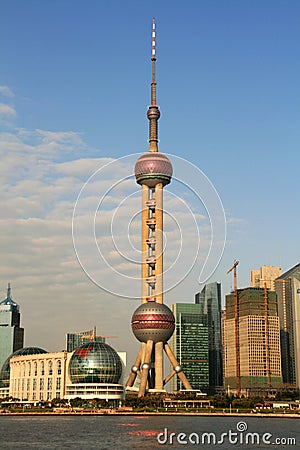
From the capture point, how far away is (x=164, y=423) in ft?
508

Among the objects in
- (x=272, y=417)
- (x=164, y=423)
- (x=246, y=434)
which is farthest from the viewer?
(x=272, y=417)

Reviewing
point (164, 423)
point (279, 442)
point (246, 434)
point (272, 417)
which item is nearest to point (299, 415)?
point (272, 417)

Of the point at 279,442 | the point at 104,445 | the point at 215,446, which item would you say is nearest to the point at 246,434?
the point at 279,442

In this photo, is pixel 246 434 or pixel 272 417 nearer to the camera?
pixel 246 434

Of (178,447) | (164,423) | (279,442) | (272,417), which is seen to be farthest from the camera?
(272,417)

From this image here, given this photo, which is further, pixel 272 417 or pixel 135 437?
pixel 272 417

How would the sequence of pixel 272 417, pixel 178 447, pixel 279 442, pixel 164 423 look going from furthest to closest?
pixel 272 417, pixel 164 423, pixel 279 442, pixel 178 447

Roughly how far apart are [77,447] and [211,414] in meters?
105

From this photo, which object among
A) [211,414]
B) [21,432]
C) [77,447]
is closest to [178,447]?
[77,447]

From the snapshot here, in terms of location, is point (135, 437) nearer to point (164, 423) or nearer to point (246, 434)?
point (246, 434)

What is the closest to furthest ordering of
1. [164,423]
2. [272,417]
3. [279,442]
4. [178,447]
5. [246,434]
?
[178,447]
[279,442]
[246,434]
[164,423]
[272,417]

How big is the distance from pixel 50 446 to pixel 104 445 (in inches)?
313

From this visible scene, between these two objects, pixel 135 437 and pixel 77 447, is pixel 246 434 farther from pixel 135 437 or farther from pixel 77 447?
pixel 77 447

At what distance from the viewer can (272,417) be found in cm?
19612
